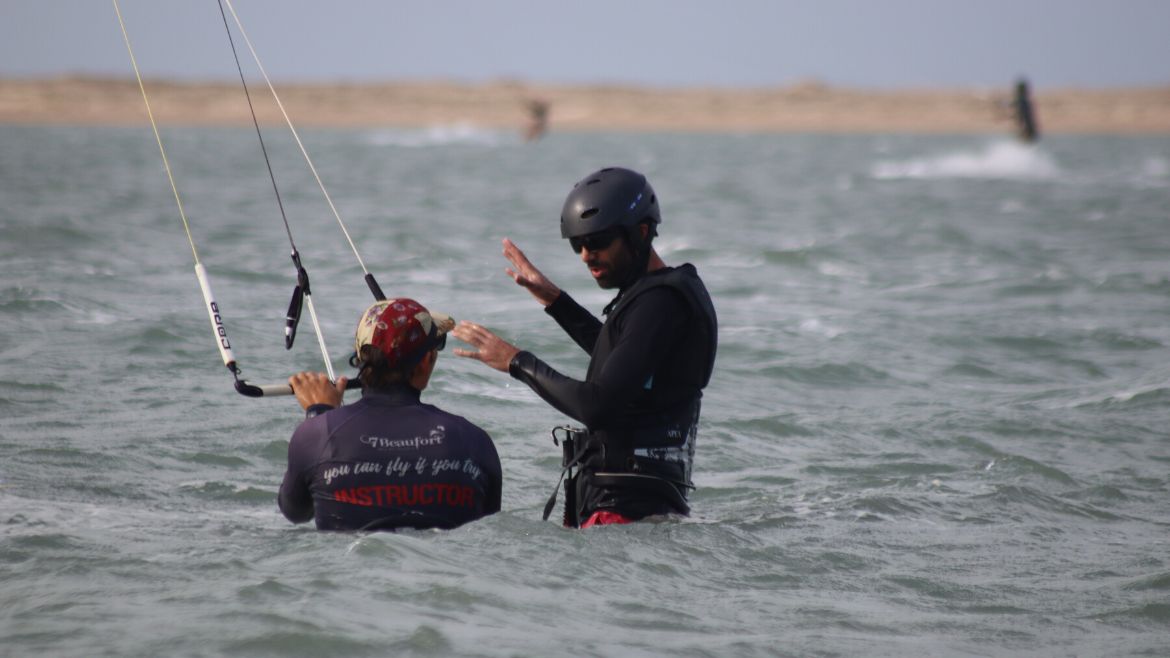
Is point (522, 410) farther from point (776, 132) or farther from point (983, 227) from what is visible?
point (776, 132)

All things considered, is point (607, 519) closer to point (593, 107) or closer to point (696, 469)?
point (696, 469)

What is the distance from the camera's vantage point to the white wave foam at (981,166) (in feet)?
186

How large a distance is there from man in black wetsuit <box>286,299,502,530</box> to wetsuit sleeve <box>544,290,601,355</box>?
88cm

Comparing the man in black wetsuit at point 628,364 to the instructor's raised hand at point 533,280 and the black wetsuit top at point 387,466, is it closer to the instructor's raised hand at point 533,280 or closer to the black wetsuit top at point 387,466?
the instructor's raised hand at point 533,280

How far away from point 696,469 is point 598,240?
3367mm

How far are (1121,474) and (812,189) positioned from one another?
1414 inches

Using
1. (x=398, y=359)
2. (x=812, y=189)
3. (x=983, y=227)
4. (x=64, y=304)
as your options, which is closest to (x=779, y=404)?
(x=398, y=359)

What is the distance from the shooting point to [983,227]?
1097 inches

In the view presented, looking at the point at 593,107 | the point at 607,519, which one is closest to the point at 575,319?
the point at 607,519

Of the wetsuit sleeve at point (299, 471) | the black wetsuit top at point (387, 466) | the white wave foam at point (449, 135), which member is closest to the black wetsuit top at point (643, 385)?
the black wetsuit top at point (387, 466)

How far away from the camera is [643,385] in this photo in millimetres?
5914

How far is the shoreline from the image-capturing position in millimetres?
133375

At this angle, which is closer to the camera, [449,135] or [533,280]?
[533,280]

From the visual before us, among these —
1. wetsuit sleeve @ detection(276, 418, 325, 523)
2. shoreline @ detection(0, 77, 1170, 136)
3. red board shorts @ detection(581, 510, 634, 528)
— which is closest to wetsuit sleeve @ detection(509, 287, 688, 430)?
red board shorts @ detection(581, 510, 634, 528)
